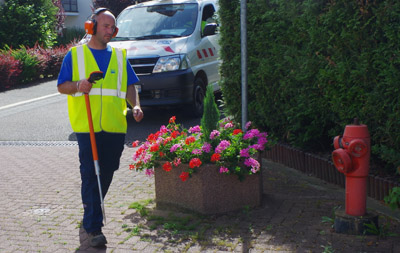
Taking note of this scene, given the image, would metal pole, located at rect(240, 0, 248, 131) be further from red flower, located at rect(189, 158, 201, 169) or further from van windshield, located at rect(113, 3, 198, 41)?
van windshield, located at rect(113, 3, 198, 41)

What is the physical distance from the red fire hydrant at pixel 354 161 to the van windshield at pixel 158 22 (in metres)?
6.35

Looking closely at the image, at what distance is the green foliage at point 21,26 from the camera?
23203mm

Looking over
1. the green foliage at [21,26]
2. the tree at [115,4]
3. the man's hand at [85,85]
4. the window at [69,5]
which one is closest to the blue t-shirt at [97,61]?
the man's hand at [85,85]

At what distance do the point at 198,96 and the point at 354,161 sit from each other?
20.1 feet

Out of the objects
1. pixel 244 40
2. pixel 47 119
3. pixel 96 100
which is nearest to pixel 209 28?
pixel 47 119

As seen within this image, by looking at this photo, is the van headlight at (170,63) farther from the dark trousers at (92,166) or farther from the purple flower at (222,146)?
the dark trousers at (92,166)

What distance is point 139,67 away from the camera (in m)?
9.77

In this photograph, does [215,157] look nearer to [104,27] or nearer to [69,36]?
[104,27]

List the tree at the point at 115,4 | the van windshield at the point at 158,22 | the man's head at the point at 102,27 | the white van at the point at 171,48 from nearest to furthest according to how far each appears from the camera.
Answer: the man's head at the point at 102,27
the white van at the point at 171,48
the van windshield at the point at 158,22
the tree at the point at 115,4

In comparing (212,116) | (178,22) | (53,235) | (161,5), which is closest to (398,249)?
(212,116)

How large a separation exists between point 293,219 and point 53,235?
6.86ft

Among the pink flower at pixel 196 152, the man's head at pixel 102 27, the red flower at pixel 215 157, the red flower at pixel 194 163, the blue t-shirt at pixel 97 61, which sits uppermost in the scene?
the man's head at pixel 102 27

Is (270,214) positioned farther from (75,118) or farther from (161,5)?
(161,5)

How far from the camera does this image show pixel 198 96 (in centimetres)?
1041
